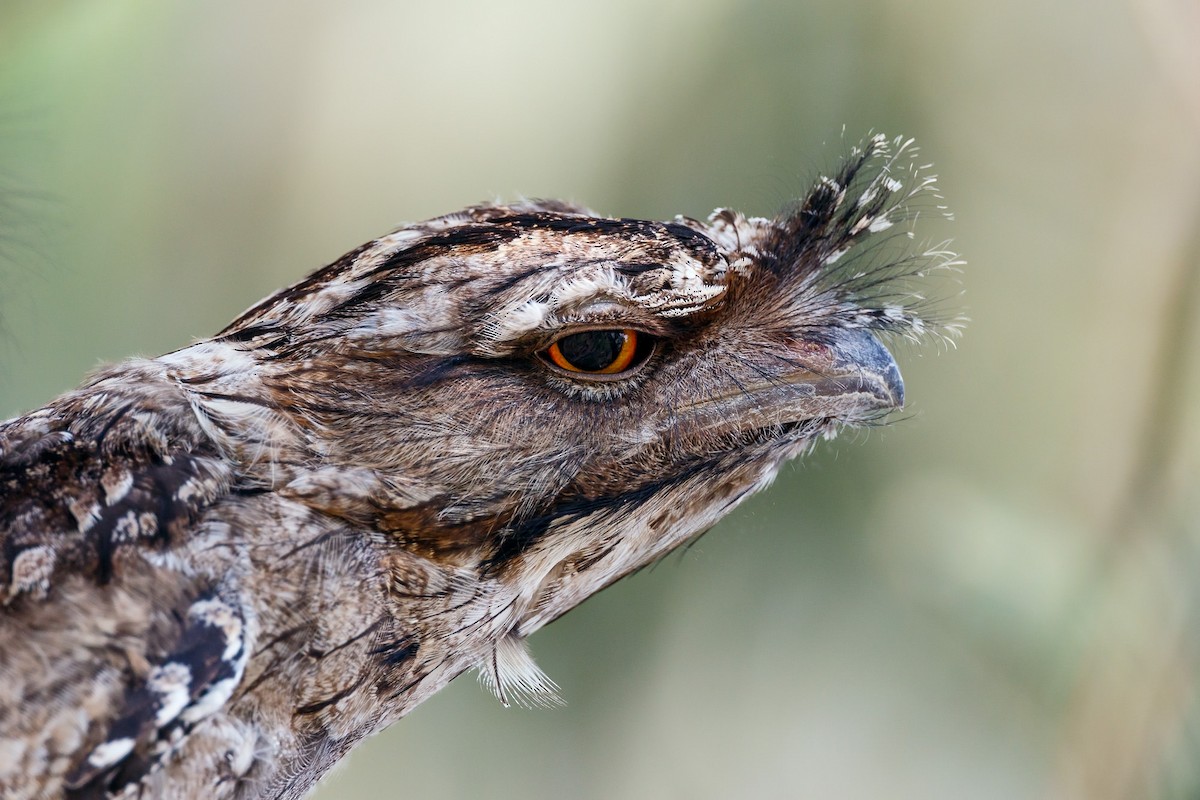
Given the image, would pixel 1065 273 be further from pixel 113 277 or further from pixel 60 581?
pixel 113 277

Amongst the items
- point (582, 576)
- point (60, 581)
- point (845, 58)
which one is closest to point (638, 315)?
point (582, 576)

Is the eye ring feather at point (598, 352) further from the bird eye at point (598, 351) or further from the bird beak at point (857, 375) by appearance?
the bird beak at point (857, 375)

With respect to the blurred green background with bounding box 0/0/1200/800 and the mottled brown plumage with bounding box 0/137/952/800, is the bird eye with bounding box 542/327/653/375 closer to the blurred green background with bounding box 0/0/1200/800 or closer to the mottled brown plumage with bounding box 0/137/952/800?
the mottled brown plumage with bounding box 0/137/952/800

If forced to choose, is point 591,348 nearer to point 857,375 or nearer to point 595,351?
point 595,351

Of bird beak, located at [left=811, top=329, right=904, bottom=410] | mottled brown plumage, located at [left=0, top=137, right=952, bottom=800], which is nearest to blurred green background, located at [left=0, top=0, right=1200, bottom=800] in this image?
bird beak, located at [left=811, top=329, right=904, bottom=410]

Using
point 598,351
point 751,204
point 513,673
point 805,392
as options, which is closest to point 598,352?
point 598,351

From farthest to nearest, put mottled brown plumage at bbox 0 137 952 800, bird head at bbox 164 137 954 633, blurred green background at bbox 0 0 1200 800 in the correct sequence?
blurred green background at bbox 0 0 1200 800, bird head at bbox 164 137 954 633, mottled brown plumage at bbox 0 137 952 800
